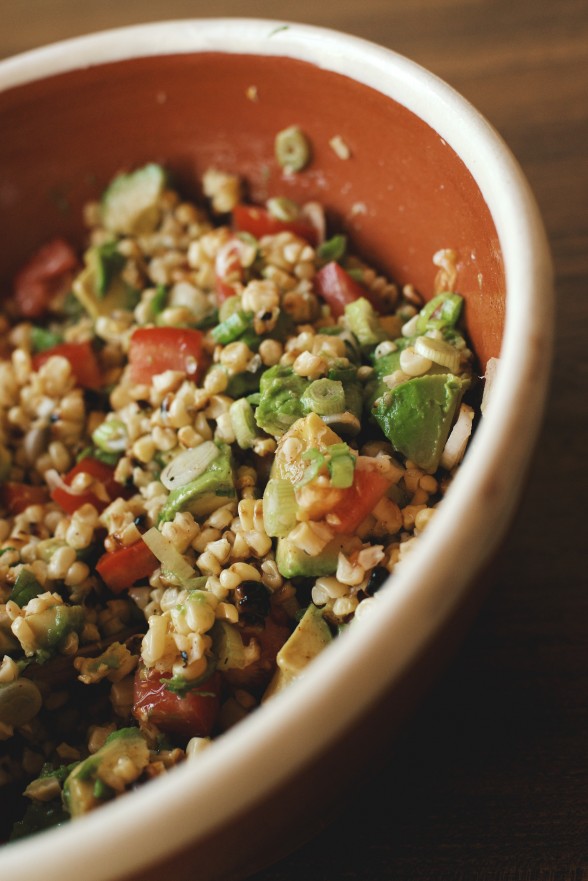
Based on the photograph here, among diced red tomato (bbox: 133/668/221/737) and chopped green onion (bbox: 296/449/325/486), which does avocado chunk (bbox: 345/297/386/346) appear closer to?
chopped green onion (bbox: 296/449/325/486)

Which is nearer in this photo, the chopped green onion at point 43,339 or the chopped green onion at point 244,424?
the chopped green onion at point 244,424

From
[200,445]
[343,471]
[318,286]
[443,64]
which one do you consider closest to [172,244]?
[318,286]

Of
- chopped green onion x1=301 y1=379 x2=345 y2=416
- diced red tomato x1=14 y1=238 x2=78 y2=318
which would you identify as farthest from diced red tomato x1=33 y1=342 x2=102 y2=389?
chopped green onion x1=301 y1=379 x2=345 y2=416

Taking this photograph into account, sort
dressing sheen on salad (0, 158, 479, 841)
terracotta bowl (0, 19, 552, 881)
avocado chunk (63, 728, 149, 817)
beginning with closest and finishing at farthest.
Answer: terracotta bowl (0, 19, 552, 881) < avocado chunk (63, 728, 149, 817) < dressing sheen on salad (0, 158, 479, 841)

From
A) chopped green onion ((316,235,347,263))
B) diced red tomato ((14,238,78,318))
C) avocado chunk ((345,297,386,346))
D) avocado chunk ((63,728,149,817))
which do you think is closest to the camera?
avocado chunk ((63,728,149,817))

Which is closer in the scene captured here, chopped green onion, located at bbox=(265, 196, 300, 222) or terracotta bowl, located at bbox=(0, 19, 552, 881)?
terracotta bowl, located at bbox=(0, 19, 552, 881)

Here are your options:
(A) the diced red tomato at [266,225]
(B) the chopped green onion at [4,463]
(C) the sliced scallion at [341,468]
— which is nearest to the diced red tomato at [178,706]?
(C) the sliced scallion at [341,468]

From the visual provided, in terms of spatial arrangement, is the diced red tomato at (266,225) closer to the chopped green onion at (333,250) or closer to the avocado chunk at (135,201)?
the chopped green onion at (333,250)
